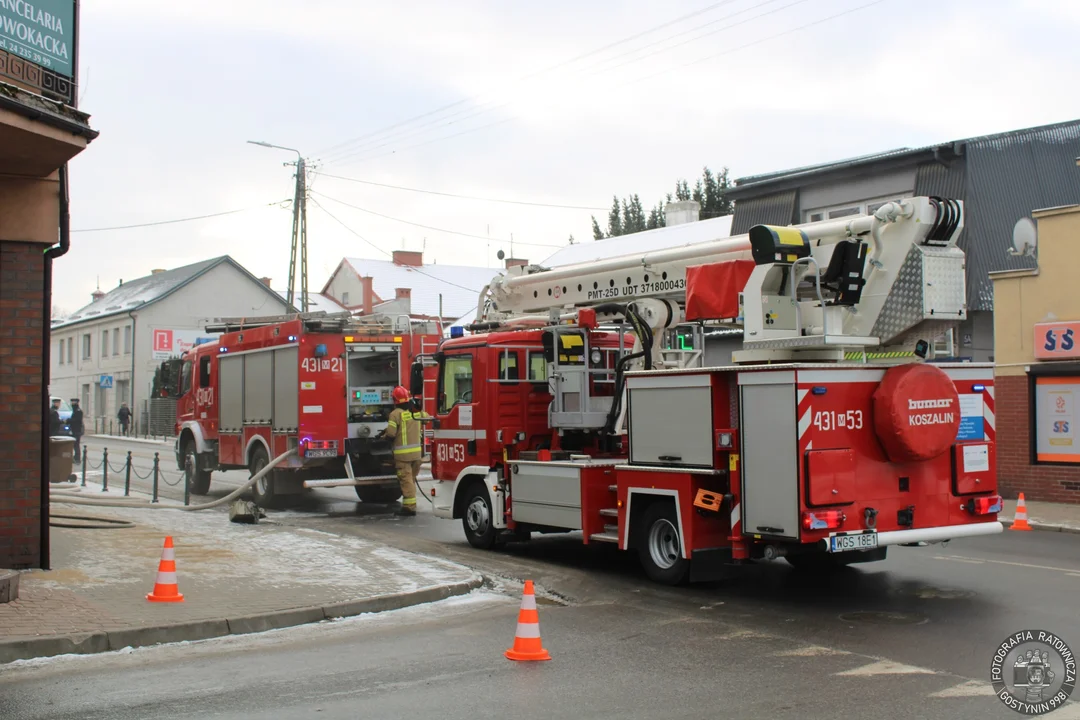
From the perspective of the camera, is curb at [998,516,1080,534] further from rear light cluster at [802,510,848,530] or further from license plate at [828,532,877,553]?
rear light cluster at [802,510,848,530]

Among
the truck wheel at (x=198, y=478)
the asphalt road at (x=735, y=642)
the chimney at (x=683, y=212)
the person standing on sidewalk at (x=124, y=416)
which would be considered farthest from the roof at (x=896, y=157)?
the person standing on sidewalk at (x=124, y=416)

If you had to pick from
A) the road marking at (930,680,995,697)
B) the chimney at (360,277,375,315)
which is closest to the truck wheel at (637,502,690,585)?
the road marking at (930,680,995,697)

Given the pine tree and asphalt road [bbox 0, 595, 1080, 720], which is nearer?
asphalt road [bbox 0, 595, 1080, 720]

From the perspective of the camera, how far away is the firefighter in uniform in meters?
17.2

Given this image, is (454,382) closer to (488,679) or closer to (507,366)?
(507,366)

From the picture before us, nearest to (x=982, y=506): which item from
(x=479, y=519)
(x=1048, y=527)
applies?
(x=479, y=519)

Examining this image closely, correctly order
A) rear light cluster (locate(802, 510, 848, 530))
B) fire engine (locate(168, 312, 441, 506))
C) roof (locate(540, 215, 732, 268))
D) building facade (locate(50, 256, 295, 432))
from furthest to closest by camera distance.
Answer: building facade (locate(50, 256, 295, 432)), roof (locate(540, 215, 732, 268)), fire engine (locate(168, 312, 441, 506)), rear light cluster (locate(802, 510, 848, 530))

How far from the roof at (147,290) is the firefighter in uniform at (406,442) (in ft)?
141

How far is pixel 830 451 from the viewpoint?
9.02 metres

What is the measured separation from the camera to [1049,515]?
16.7m

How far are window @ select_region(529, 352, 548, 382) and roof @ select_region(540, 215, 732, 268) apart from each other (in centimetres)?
2413

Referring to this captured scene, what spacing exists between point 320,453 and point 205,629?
9.48 meters

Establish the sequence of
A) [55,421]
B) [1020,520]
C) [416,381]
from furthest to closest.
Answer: [55,421], [1020,520], [416,381]

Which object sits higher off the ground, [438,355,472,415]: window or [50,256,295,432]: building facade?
[50,256,295,432]: building facade
